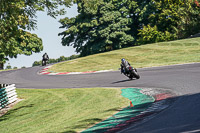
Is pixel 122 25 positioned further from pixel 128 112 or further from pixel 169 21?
pixel 128 112

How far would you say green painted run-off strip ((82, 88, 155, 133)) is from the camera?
8.57m

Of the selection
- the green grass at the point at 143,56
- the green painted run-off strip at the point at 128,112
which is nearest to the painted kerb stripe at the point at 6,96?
the green painted run-off strip at the point at 128,112

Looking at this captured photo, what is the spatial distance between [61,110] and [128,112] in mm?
3746

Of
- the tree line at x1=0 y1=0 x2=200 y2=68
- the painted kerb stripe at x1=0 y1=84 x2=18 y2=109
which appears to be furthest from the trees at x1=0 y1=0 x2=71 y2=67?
the tree line at x1=0 y1=0 x2=200 y2=68

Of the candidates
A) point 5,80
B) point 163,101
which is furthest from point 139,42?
point 163,101

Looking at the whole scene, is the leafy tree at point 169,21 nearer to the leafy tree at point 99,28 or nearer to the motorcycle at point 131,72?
the leafy tree at point 99,28

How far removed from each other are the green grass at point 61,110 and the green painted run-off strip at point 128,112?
1.19 feet

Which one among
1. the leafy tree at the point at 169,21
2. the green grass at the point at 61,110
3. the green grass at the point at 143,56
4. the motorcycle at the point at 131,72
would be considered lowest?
the green grass at the point at 61,110

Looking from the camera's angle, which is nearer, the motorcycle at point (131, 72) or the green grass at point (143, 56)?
the motorcycle at point (131, 72)

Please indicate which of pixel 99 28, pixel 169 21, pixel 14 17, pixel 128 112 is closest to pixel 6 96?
pixel 14 17

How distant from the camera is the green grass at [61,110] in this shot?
1009 cm

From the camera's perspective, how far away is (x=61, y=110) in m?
12.9

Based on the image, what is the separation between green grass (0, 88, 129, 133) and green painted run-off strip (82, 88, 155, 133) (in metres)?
0.36

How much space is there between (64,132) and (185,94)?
494 cm
